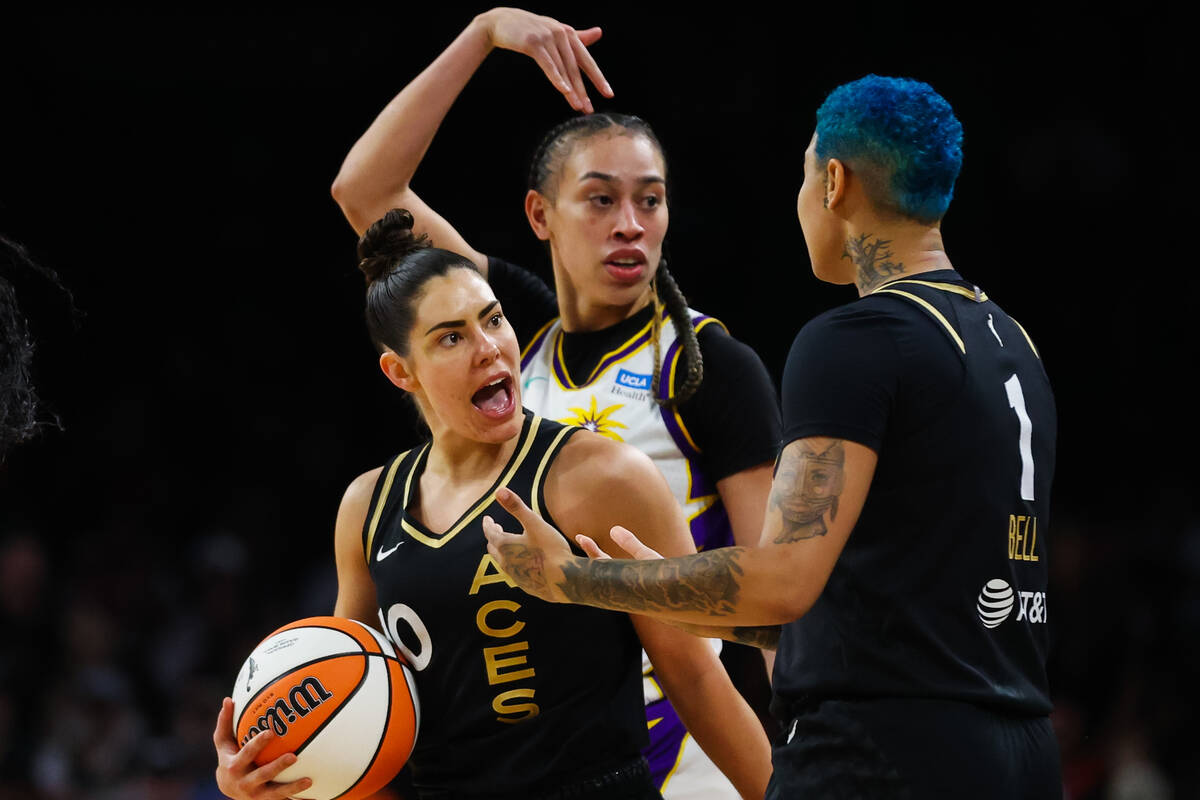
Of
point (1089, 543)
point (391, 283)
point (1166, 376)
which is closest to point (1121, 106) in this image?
point (1166, 376)

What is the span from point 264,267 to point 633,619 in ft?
20.1

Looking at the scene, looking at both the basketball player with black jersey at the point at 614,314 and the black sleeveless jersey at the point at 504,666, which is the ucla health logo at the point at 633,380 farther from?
the black sleeveless jersey at the point at 504,666

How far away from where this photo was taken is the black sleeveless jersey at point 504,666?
2570mm

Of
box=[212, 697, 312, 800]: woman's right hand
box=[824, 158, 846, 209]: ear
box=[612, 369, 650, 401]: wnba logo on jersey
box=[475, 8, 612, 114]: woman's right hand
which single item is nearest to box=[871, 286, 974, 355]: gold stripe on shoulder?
box=[824, 158, 846, 209]: ear

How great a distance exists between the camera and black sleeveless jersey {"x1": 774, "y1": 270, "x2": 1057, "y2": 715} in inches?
80.6

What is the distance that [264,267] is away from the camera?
8.29m

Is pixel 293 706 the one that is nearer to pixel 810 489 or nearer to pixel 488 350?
pixel 488 350

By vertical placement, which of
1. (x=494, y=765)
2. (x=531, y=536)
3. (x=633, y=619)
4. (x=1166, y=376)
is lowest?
(x=1166, y=376)

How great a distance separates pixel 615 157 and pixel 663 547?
119 cm

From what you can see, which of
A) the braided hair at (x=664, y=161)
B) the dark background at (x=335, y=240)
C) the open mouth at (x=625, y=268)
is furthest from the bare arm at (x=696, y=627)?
the dark background at (x=335, y=240)

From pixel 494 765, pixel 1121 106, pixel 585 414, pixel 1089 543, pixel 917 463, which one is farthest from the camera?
pixel 1121 106

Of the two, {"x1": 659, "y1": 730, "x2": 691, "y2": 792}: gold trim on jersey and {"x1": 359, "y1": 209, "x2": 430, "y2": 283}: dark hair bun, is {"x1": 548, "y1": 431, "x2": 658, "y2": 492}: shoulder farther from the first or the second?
{"x1": 659, "y1": 730, "x2": 691, "y2": 792}: gold trim on jersey

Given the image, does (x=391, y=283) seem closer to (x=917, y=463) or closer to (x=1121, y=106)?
(x=917, y=463)

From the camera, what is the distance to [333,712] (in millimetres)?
2590
